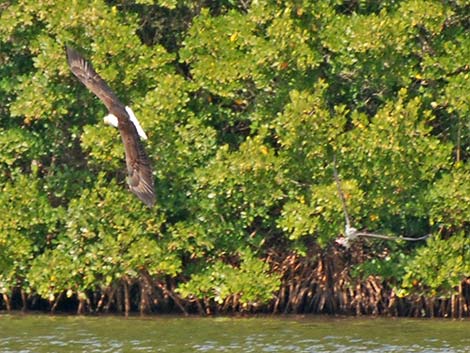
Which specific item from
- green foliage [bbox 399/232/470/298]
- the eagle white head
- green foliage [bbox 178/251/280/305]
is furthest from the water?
the eagle white head

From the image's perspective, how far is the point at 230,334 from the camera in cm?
1639

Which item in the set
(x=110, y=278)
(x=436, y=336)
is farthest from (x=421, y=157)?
(x=110, y=278)

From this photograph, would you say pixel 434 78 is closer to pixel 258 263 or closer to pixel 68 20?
pixel 258 263

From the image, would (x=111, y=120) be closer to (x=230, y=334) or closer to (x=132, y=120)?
(x=132, y=120)

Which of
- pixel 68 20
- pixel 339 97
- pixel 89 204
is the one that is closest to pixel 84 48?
pixel 68 20

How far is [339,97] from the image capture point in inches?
675

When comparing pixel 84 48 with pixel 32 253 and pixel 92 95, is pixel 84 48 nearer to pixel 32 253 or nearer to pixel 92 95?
pixel 92 95

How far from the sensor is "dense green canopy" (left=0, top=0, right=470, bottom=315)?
53.6ft

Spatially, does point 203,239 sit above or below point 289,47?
below

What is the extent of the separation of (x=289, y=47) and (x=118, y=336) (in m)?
3.53

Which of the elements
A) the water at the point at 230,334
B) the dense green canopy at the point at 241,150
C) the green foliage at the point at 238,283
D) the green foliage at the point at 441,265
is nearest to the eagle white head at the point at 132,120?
the dense green canopy at the point at 241,150

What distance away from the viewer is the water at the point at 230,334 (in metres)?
15.7

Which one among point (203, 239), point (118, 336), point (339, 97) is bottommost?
point (118, 336)

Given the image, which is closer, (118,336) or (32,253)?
(118,336)
